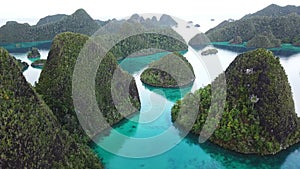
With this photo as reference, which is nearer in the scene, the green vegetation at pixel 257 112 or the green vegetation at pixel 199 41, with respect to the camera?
the green vegetation at pixel 257 112

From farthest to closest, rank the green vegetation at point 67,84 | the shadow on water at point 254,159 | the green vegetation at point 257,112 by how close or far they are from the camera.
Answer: the green vegetation at point 67,84
the green vegetation at point 257,112
the shadow on water at point 254,159

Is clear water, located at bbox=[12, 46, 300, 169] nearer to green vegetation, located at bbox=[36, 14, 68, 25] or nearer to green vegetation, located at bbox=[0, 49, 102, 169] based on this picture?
green vegetation, located at bbox=[0, 49, 102, 169]

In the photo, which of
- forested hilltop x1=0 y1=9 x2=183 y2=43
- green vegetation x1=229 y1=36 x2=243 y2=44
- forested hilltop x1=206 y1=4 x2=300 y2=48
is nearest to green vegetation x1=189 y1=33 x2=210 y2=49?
forested hilltop x1=206 y1=4 x2=300 y2=48

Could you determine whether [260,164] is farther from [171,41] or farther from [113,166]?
[171,41]

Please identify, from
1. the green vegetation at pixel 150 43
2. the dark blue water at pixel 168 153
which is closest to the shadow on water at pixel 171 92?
the dark blue water at pixel 168 153

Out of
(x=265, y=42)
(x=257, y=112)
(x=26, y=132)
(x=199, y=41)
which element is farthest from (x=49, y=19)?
(x=26, y=132)

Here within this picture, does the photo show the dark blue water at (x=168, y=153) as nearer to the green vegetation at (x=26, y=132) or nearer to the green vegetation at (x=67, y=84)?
the green vegetation at (x=67, y=84)

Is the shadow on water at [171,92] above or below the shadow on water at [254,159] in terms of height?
below
